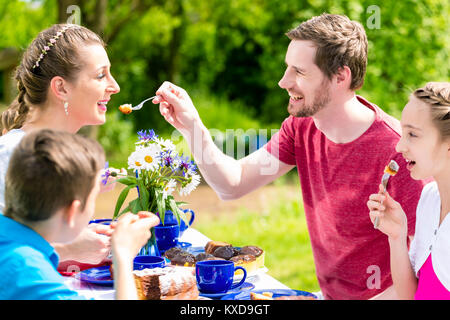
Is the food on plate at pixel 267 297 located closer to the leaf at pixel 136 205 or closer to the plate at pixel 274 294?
the plate at pixel 274 294

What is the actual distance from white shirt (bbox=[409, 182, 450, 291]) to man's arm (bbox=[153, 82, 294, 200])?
83 cm

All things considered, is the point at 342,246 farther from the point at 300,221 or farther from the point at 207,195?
the point at 207,195

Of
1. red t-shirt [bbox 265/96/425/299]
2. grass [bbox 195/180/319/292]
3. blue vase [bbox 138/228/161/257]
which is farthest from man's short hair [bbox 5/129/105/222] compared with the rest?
grass [bbox 195/180/319/292]

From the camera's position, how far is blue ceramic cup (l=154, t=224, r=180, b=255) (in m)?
2.38

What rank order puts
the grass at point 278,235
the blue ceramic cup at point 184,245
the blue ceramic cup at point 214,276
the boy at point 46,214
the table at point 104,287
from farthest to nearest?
the grass at point 278,235, the blue ceramic cup at point 184,245, the table at point 104,287, the blue ceramic cup at point 214,276, the boy at point 46,214

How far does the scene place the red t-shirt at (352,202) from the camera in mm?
2355

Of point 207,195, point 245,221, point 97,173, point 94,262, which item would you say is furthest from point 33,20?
point 97,173

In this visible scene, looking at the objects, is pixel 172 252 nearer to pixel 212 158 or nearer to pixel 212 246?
pixel 212 246

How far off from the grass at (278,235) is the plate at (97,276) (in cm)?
278

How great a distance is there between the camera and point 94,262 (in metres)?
2.11

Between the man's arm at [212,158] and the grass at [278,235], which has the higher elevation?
the man's arm at [212,158]

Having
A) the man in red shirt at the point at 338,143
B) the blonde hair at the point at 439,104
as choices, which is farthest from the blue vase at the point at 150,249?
the blonde hair at the point at 439,104
